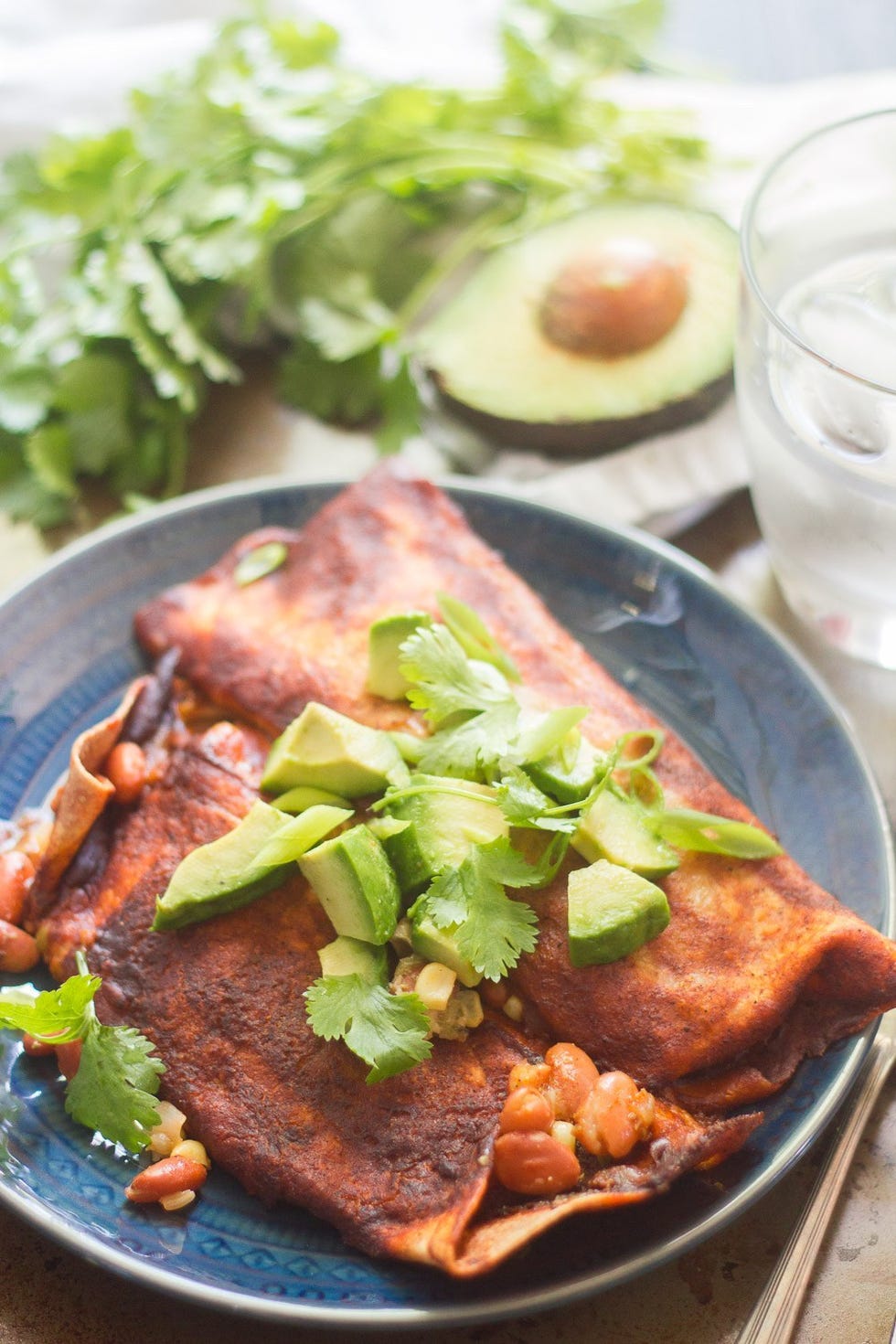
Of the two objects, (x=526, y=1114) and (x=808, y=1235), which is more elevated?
(x=526, y=1114)

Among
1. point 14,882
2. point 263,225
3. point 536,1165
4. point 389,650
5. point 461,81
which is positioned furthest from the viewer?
point 461,81

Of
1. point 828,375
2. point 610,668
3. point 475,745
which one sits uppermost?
point 828,375

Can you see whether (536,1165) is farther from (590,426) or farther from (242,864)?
(590,426)

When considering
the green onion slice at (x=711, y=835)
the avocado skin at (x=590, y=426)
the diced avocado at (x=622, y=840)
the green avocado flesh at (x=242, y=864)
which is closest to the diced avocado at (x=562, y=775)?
the diced avocado at (x=622, y=840)

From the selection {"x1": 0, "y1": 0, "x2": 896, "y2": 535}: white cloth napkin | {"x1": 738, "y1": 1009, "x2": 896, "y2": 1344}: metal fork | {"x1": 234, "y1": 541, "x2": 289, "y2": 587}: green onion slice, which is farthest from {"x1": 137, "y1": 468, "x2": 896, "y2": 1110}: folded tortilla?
{"x1": 0, "y1": 0, "x2": 896, "y2": 535}: white cloth napkin

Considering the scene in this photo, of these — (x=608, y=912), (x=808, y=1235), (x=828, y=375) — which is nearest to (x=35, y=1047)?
(x=608, y=912)

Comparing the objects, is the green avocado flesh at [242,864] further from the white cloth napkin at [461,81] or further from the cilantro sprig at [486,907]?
the white cloth napkin at [461,81]

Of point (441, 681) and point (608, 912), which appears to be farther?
point (441, 681)
